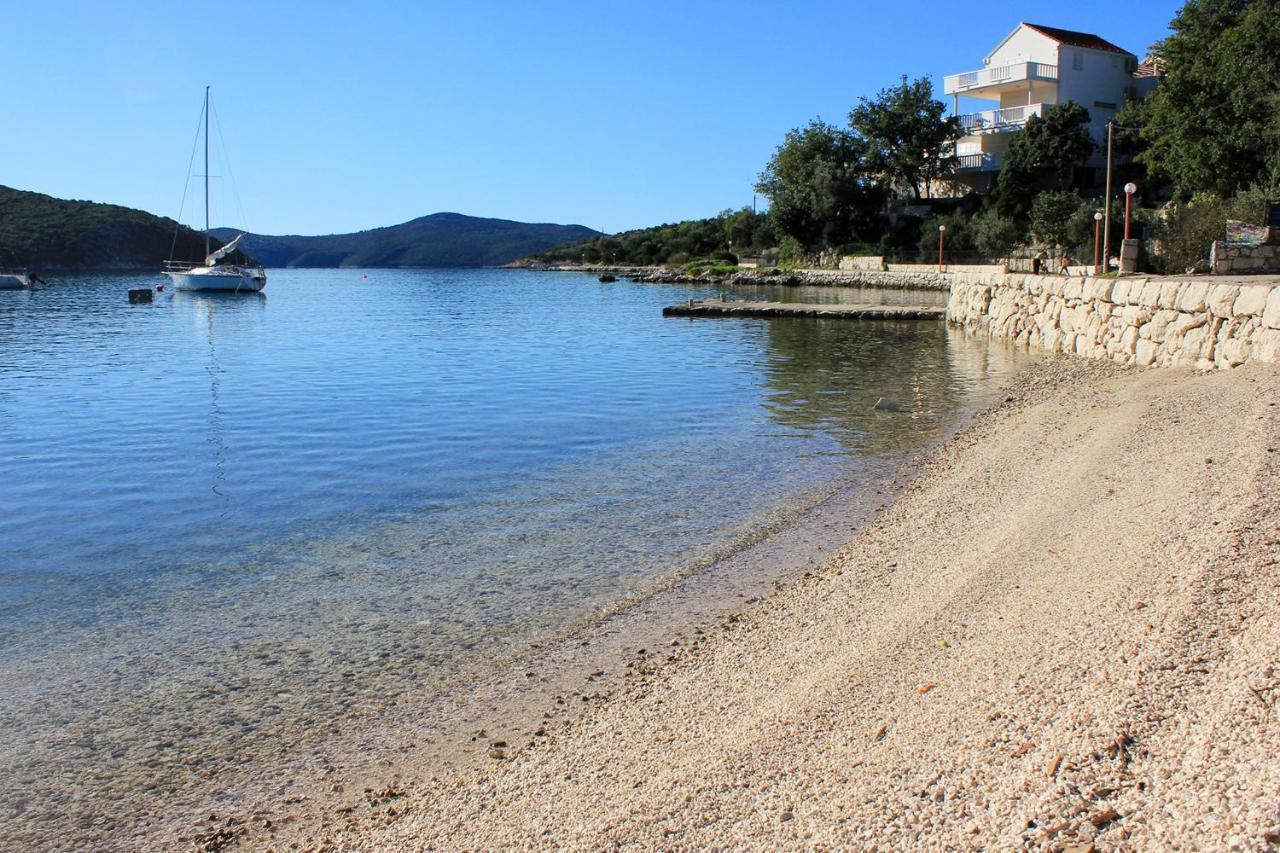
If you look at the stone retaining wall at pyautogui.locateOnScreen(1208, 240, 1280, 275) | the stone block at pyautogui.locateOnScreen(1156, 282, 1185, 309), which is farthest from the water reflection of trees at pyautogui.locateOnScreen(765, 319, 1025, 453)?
the stone retaining wall at pyautogui.locateOnScreen(1208, 240, 1280, 275)

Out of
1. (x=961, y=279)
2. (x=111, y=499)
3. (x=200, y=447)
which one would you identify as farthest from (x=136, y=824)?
(x=961, y=279)

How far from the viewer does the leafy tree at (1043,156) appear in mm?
59625

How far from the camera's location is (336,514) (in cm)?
1088

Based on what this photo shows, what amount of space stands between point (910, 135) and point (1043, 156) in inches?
555

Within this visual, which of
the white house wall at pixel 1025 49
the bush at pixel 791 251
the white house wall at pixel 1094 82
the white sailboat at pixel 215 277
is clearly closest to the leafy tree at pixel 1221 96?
the white house wall at pixel 1094 82

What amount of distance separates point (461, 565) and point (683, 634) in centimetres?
269

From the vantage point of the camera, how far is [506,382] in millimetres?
23750

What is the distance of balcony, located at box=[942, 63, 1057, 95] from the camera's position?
62125 millimetres

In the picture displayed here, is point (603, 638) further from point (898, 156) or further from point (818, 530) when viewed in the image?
point (898, 156)

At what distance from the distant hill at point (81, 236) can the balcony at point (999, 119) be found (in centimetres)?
10131

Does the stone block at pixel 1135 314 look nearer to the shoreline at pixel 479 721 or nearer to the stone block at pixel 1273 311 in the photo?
the stone block at pixel 1273 311

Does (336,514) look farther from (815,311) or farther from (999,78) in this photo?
(999,78)

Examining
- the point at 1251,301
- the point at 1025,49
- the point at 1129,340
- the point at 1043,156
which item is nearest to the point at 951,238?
the point at 1043,156

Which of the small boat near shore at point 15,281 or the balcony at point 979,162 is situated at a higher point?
the balcony at point 979,162
